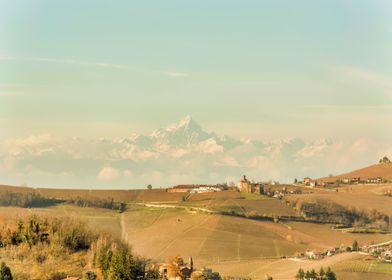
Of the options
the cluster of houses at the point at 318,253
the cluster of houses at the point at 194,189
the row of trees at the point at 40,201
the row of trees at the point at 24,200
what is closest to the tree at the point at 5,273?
the cluster of houses at the point at 318,253

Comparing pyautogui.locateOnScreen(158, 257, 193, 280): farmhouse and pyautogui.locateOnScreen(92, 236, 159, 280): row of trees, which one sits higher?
pyautogui.locateOnScreen(92, 236, 159, 280): row of trees

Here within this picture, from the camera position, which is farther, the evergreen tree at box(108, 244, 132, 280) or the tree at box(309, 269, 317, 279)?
the tree at box(309, 269, 317, 279)

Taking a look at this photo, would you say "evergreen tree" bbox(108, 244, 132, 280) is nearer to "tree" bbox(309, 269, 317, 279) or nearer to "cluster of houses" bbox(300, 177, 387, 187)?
"tree" bbox(309, 269, 317, 279)

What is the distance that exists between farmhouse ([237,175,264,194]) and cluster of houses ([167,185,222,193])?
187 inches

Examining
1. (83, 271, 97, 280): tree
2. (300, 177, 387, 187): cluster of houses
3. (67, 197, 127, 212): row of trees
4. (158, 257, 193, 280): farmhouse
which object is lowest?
(158, 257, 193, 280): farmhouse

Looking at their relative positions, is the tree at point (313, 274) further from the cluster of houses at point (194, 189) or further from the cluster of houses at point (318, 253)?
the cluster of houses at point (194, 189)

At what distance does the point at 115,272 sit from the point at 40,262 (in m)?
7.51

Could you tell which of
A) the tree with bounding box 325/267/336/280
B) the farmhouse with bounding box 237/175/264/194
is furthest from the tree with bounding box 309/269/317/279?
the farmhouse with bounding box 237/175/264/194

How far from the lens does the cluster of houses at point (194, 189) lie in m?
153

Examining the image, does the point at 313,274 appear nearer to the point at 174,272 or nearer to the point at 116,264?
the point at 174,272

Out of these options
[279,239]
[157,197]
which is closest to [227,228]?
[279,239]

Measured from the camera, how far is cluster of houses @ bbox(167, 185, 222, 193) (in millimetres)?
153000

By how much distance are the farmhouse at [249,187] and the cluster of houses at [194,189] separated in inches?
187

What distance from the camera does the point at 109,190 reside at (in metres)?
153
